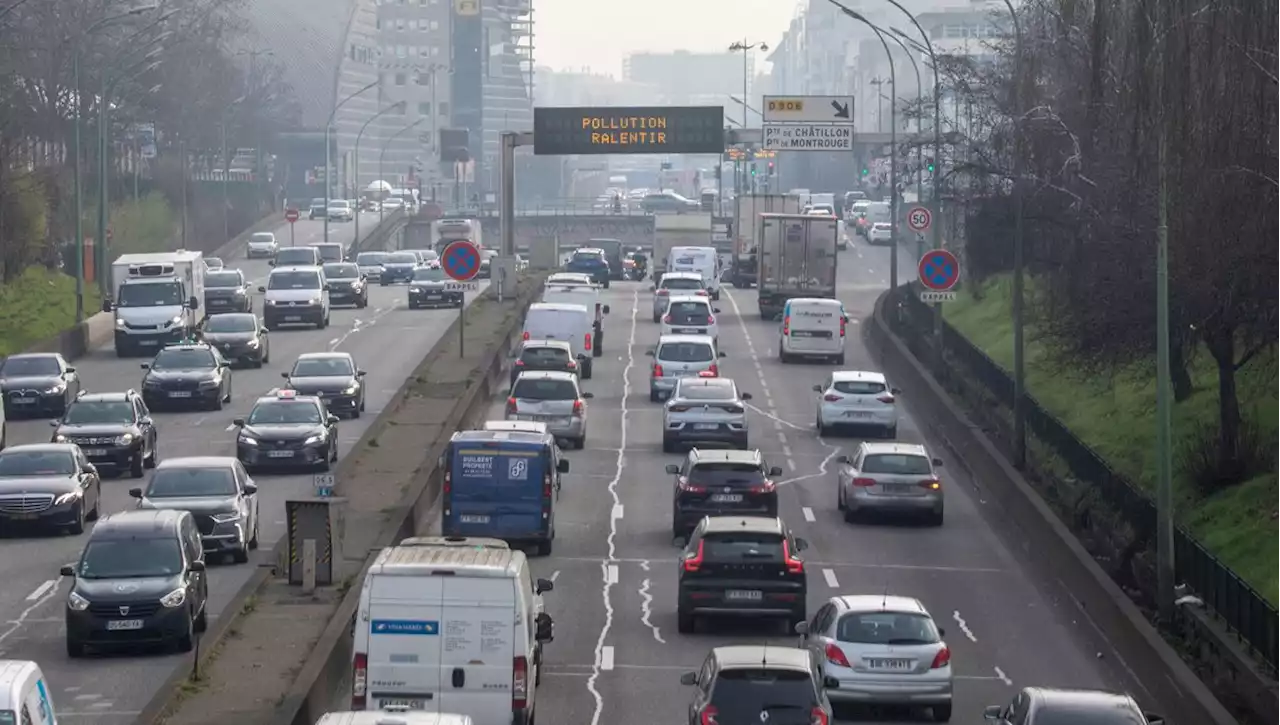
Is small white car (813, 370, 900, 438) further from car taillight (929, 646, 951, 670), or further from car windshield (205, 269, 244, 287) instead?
car windshield (205, 269, 244, 287)

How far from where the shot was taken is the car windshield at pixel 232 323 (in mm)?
52156

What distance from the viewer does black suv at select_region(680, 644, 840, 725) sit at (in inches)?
655

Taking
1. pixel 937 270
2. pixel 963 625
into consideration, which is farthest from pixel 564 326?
pixel 963 625

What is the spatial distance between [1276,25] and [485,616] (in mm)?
9452

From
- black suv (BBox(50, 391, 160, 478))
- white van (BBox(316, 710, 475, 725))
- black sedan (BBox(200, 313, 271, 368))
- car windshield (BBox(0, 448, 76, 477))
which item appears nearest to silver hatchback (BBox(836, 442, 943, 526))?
car windshield (BBox(0, 448, 76, 477))

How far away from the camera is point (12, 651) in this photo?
23.1 metres

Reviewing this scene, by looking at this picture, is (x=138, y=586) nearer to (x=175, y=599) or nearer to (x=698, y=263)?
(x=175, y=599)

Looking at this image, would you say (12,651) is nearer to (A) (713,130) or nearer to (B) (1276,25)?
(B) (1276,25)

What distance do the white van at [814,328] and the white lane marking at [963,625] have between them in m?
28.2

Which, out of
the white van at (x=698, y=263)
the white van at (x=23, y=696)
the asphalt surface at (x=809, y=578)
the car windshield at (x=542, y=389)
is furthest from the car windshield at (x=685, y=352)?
the white van at (x=23, y=696)

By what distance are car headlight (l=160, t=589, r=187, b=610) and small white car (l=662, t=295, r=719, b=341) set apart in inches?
1319

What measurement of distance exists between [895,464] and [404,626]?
16930 mm

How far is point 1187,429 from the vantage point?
35719 mm

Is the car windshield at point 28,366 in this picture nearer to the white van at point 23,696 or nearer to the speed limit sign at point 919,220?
the speed limit sign at point 919,220
